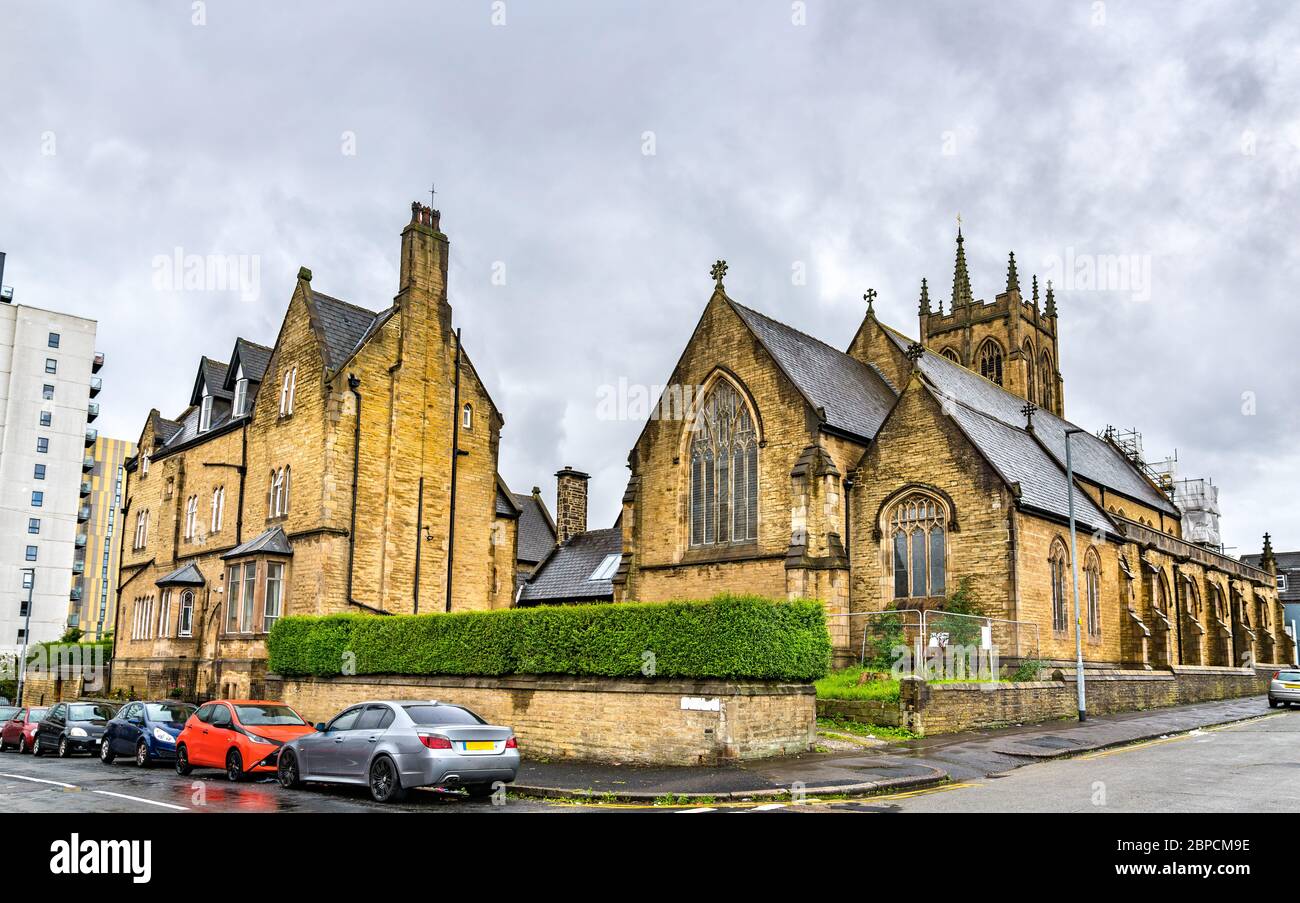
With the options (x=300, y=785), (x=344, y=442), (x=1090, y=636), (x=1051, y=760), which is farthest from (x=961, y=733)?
(x=344, y=442)

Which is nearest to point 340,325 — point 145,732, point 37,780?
point 145,732

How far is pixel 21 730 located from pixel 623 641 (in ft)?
61.2

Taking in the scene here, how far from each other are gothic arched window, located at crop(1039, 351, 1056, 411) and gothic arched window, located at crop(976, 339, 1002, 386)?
10.4 ft

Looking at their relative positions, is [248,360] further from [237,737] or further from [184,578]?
[237,737]

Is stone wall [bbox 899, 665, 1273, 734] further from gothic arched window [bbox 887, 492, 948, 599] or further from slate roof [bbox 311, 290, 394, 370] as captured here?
slate roof [bbox 311, 290, 394, 370]

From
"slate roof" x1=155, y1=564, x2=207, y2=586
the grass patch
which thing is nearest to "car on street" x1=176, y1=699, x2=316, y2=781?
the grass patch

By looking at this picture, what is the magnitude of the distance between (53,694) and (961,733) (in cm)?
4208

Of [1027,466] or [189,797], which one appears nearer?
[189,797]

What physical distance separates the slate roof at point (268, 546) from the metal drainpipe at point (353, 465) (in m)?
2.23

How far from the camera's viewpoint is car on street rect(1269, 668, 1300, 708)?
109ft

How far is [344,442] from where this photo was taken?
32.4m

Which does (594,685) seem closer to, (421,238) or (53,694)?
(421,238)

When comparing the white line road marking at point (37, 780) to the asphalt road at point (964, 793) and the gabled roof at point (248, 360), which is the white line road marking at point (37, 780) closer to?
the asphalt road at point (964, 793)

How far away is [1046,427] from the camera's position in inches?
1818
